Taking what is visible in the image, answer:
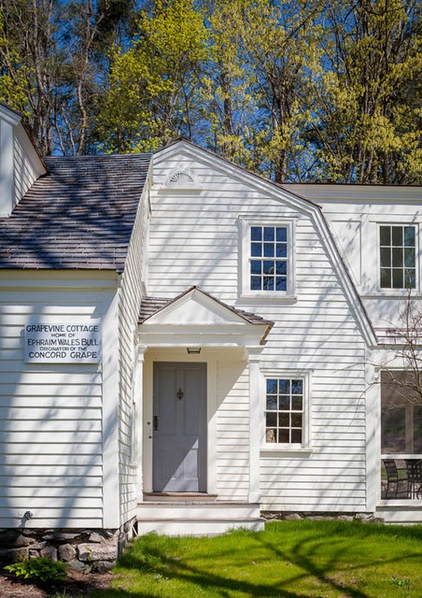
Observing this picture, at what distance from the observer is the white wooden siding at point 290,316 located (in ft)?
48.5

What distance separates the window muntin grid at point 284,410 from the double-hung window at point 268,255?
5.50ft

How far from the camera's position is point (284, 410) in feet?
49.4

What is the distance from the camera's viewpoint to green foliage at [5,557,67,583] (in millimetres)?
9117

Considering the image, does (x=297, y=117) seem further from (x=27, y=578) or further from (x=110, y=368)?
(x=27, y=578)

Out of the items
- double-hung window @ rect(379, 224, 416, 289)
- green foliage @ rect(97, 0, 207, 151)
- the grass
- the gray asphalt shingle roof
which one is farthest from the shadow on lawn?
green foliage @ rect(97, 0, 207, 151)

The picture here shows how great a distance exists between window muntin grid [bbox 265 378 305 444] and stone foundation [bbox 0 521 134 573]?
18.2 ft

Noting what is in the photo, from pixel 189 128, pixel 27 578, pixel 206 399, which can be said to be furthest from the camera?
pixel 189 128

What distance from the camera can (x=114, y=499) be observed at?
10055 mm

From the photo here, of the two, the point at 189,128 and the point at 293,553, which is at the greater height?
the point at 189,128

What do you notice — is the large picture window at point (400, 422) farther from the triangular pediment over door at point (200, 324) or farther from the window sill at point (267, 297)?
the triangular pediment over door at point (200, 324)

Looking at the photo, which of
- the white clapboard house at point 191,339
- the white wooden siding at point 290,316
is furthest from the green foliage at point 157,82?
the white clapboard house at point 191,339

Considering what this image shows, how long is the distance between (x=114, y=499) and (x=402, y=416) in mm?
11647

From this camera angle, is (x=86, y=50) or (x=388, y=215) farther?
(x=86, y=50)

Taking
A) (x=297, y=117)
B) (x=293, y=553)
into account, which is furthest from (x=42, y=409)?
(x=297, y=117)
